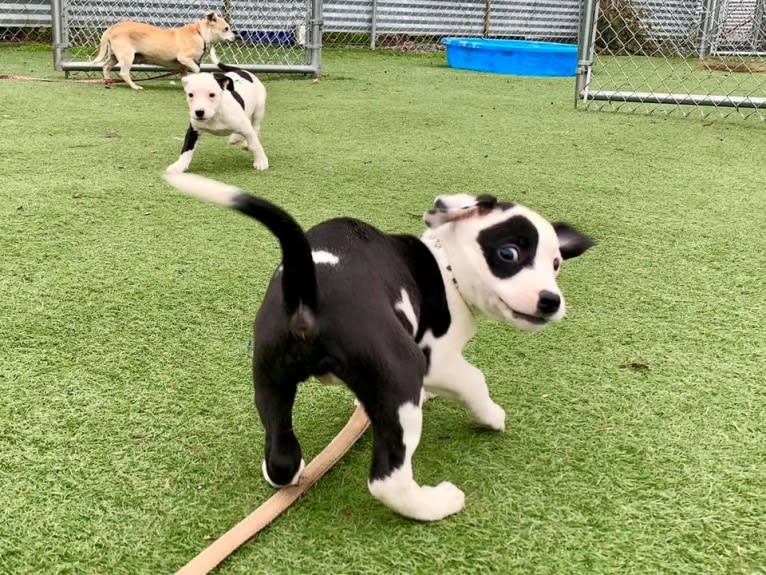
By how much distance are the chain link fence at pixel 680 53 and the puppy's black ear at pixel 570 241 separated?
449 cm

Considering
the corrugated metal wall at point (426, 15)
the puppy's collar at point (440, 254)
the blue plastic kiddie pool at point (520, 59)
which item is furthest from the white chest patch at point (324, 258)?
the blue plastic kiddie pool at point (520, 59)

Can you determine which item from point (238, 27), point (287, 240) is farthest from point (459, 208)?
point (238, 27)

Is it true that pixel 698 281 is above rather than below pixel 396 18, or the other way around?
below

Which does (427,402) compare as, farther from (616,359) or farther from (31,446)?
(31,446)

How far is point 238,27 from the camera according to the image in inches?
340

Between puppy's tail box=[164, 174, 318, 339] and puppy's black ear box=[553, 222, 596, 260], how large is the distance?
51cm

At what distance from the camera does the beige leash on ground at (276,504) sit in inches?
41.6

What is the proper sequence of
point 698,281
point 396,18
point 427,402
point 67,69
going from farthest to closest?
point 396,18 < point 67,69 < point 698,281 < point 427,402

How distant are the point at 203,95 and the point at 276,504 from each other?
8.12ft

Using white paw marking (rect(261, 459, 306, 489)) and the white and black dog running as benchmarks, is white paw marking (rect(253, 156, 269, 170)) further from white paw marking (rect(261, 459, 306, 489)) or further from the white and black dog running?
white paw marking (rect(261, 459, 306, 489))

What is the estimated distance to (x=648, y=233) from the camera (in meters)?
2.63

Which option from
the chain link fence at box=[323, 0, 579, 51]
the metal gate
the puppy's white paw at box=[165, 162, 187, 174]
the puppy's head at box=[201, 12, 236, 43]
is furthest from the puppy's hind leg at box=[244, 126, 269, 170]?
the chain link fence at box=[323, 0, 579, 51]

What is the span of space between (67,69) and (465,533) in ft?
20.0

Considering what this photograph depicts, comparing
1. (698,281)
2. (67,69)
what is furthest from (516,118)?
(67,69)
